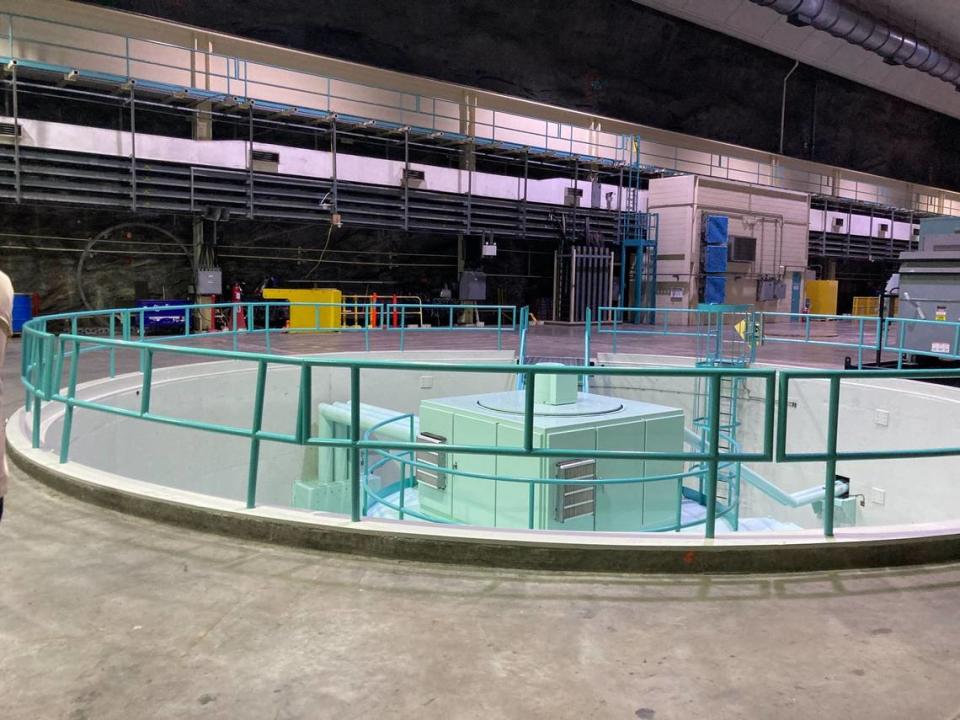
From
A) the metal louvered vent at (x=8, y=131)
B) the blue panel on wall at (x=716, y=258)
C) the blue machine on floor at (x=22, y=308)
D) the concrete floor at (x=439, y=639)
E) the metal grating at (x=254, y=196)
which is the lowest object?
the concrete floor at (x=439, y=639)

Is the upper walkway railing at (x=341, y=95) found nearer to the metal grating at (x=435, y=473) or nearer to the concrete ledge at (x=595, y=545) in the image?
the metal grating at (x=435, y=473)

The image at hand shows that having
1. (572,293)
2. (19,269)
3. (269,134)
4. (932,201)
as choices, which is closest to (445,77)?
(269,134)

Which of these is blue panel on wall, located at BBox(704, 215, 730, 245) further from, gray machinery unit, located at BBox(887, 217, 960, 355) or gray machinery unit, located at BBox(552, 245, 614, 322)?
gray machinery unit, located at BBox(887, 217, 960, 355)

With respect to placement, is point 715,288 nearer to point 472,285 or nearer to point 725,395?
point 472,285

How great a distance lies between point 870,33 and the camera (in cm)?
2714

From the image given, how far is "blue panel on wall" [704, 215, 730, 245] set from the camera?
24312 millimetres

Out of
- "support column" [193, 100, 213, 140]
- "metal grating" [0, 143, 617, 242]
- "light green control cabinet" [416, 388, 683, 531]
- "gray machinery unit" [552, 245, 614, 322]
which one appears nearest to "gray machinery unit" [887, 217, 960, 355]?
"light green control cabinet" [416, 388, 683, 531]

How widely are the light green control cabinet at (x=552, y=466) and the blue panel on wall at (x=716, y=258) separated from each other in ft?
50.6

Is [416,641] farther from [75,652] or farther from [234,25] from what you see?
[234,25]

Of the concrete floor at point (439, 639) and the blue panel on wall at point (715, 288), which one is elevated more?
the blue panel on wall at point (715, 288)

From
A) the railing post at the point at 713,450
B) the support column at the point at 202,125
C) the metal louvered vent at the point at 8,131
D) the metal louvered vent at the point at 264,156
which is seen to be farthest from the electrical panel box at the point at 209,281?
the railing post at the point at 713,450

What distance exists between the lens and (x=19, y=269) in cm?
1688

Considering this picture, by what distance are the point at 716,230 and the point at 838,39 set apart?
1198 cm

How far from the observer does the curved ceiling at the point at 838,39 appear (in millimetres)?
26234
